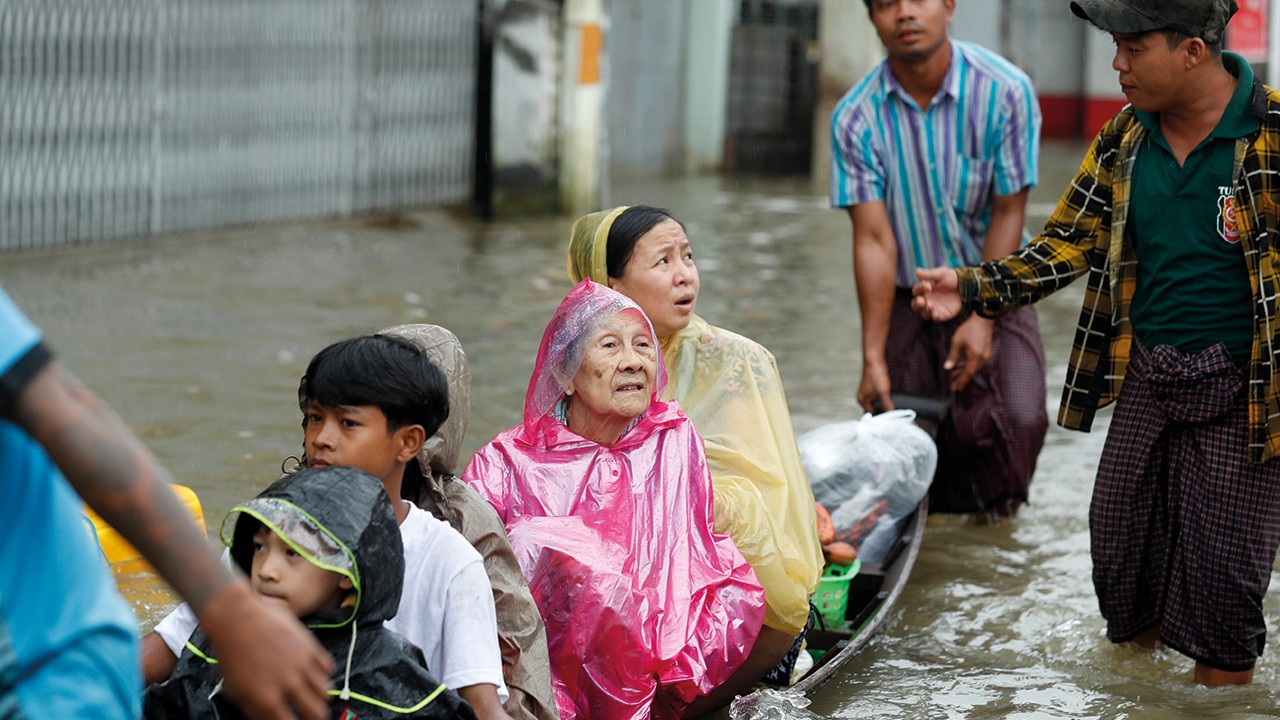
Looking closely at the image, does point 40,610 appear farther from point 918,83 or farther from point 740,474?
point 918,83

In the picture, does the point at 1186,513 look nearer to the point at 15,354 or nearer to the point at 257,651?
the point at 257,651

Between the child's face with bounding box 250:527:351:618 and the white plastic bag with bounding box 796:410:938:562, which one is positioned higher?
the child's face with bounding box 250:527:351:618

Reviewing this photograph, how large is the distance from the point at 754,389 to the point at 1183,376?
1140mm

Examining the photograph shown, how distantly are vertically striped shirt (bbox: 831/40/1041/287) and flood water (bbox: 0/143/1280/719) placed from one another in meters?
1.16

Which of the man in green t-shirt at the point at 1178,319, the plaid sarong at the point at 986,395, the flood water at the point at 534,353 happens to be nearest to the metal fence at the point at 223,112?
the flood water at the point at 534,353

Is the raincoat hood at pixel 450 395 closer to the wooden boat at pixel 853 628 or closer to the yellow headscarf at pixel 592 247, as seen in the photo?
the yellow headscarf at pixel 592 247

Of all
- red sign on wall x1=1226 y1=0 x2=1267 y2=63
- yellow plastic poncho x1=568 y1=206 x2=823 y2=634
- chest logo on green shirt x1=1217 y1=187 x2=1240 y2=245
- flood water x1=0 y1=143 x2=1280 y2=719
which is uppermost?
red sign on wall x1=1226 y1=0 x2=1267 y2=63

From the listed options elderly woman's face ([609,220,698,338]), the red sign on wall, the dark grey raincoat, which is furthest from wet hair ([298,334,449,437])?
the red sign on wall

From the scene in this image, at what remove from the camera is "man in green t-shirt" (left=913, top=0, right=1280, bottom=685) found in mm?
4395

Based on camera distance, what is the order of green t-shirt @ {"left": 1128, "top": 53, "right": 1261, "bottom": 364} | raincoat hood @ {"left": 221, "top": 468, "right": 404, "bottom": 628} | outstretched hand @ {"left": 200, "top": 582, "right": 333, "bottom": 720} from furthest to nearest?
green t-shirt @ {"left": 1128, "top": 53, "right": 1261, "bottom": 364} → raincoat hood @ {"left": 221, "top": 468, "right": 404, "bottom": 628} → outstretched hand @ {"left": 200, "top": 582, "right": 333, "bottom": 720}

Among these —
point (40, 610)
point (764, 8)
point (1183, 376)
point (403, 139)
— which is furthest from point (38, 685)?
point (764, 8)

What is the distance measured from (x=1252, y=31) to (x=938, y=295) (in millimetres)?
14566

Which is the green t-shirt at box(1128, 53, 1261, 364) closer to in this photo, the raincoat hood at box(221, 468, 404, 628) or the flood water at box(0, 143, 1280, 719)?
the flood water at box(0, 143, 1280, 719)

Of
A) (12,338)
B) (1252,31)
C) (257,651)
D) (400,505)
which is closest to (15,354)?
(12,338)
